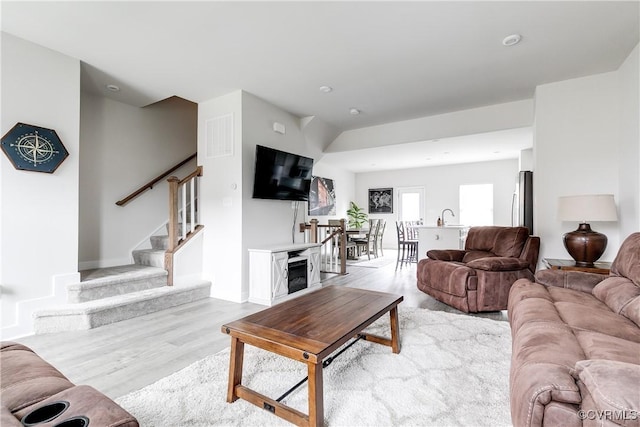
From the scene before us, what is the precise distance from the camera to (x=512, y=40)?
2727mm

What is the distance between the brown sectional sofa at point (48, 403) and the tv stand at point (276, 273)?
8.25ft

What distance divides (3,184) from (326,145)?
14.5 ft

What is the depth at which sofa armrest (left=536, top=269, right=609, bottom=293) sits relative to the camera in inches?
89.4

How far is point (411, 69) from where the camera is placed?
3.30 meters

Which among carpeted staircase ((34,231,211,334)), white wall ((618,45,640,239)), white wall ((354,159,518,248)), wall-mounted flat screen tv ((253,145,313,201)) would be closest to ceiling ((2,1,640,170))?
white wall ((618,45,640,239))

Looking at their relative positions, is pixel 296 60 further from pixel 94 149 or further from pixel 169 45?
pixel 94 149

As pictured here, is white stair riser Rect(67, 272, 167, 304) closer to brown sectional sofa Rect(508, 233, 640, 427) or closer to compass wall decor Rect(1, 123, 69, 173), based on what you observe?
compass wall decor Rect(1, 123, 69, 173)

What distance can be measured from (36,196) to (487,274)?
Answer: 4.48 metres

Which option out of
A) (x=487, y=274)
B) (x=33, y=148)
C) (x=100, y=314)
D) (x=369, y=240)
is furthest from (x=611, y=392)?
(x=369, y=240)

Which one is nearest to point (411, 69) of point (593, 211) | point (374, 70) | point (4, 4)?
point (374, 70)

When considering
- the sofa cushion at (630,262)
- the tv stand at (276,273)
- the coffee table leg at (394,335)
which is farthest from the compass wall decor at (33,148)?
the sofa cushion at (630,262)

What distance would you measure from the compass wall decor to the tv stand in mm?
2178

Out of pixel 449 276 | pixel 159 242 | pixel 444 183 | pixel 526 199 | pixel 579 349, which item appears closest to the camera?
pixel 579 349

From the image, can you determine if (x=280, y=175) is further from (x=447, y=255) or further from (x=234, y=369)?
(x=234, y=369)
